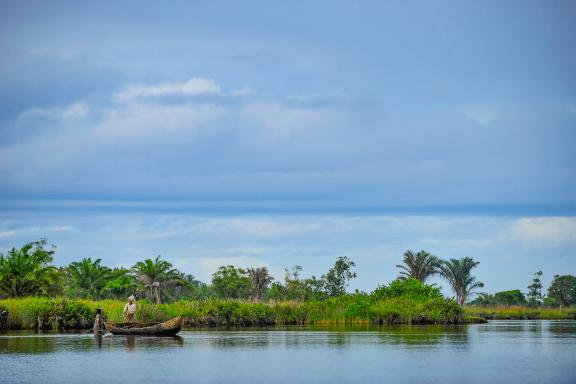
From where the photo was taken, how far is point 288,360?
28.8 metres

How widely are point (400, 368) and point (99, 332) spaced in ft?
66.1

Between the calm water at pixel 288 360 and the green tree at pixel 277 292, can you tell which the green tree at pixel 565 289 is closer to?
the green tree at pixel 277 292

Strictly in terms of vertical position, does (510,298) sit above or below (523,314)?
above

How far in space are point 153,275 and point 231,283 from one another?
1329 centimetres

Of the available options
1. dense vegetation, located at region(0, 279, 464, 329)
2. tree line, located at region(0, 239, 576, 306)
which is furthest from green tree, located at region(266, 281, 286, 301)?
dense vegetation, located at region(0, 279, 464, 329)

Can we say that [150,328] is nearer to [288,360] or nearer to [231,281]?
[288,360]

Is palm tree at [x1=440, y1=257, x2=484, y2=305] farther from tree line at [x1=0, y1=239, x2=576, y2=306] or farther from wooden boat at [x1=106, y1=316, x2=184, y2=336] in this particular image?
wooden boat at [x1=106, y1=316, x2=184, y2=336]

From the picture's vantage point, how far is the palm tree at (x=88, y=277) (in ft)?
275

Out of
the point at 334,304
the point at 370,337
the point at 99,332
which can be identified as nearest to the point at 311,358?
the point at 370,337

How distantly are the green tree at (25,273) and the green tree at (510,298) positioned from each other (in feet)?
255

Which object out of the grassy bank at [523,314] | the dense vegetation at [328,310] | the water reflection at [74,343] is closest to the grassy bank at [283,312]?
the dense vegetation at [328,310]

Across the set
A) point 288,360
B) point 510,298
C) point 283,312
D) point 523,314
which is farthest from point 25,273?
point 510,298

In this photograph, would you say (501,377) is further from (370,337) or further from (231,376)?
(370,337)

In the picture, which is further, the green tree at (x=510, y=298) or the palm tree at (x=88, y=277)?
the green tree at (x=510, y=298)
